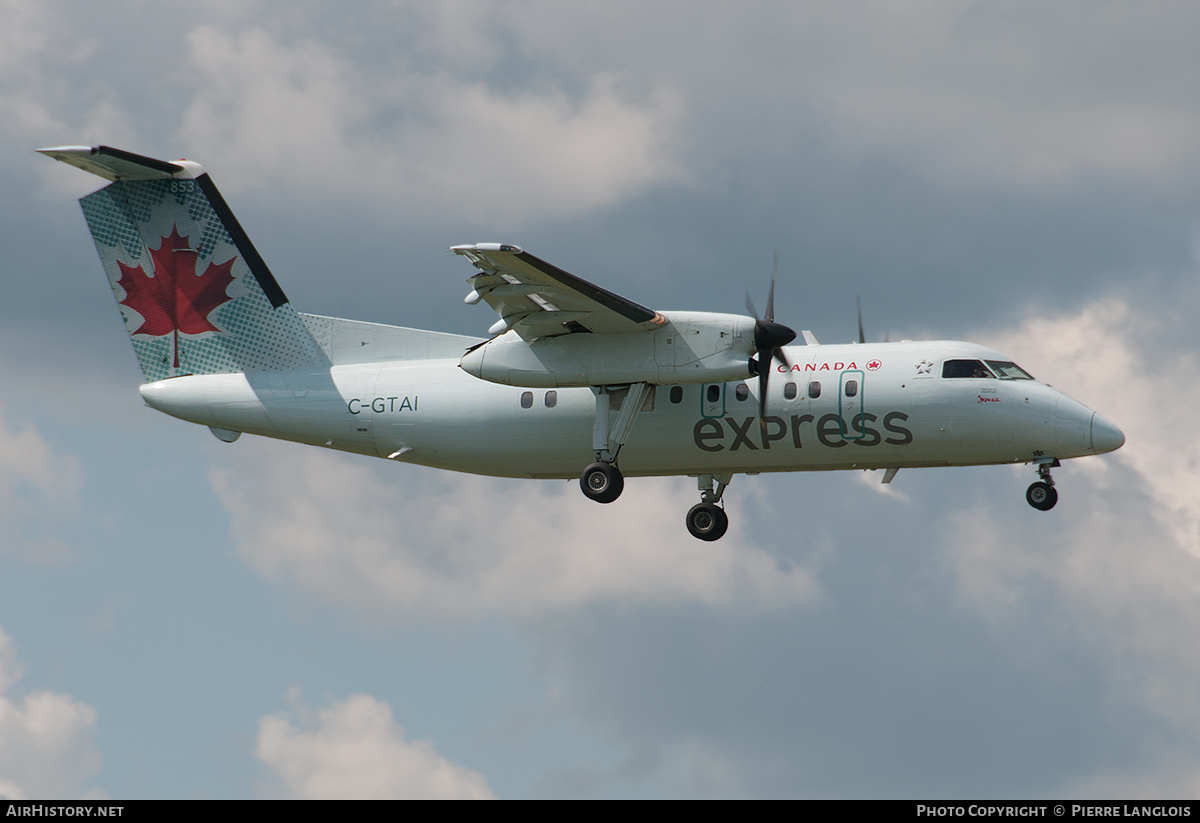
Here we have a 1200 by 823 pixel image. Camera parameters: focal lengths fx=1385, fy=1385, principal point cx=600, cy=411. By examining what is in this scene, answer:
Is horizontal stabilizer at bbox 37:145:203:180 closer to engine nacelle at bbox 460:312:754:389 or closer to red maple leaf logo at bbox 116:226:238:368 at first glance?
red maple leaf logo at bbox 116:226:238:368

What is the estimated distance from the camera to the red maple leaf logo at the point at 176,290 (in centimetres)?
2911

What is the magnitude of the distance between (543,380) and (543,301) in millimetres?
1560

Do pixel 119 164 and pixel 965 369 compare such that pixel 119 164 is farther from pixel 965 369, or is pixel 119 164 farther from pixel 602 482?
pixel 965 369

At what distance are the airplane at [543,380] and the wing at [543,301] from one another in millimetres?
39

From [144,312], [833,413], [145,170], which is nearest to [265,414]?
[144,312]

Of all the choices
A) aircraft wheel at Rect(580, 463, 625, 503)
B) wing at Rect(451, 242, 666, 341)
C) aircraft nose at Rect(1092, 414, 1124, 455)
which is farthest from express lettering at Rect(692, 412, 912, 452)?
aircraft nose at Rect(1092, 414, 1124, 455)

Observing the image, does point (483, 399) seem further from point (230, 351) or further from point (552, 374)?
point (230, 351)

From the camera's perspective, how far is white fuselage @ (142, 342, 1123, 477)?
24891 millimetres

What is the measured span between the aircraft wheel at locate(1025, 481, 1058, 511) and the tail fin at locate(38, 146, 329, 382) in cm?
1458

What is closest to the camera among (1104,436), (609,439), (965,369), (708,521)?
(1104,436)

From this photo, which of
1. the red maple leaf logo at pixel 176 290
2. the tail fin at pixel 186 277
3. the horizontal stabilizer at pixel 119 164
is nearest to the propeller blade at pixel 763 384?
the tail fin at pixel 186 277

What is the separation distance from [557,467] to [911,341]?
7.22m

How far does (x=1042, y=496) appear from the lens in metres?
25.3

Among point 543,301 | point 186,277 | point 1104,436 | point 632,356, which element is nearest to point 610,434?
point 632,356
